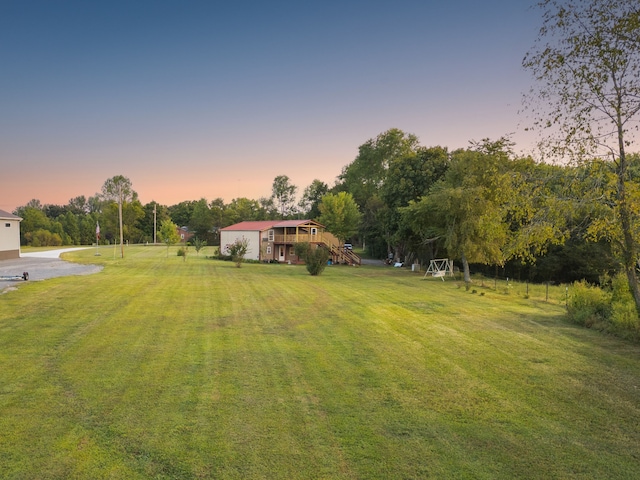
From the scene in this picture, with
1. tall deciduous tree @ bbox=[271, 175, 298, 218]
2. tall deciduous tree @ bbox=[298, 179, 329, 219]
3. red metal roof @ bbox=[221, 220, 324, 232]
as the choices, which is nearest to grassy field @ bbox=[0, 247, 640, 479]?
red metal roof @ bbox=[221, 220, 324, 232]

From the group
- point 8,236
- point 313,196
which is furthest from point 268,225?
point 313,196

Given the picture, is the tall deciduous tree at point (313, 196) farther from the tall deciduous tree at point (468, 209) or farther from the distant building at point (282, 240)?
the tall deciduous tree at point (468, 209)

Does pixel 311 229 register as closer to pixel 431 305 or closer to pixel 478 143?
A: pixel 478 143

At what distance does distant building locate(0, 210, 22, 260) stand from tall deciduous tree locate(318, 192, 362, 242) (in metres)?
33.7

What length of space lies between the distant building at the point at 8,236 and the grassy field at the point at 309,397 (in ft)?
91.6

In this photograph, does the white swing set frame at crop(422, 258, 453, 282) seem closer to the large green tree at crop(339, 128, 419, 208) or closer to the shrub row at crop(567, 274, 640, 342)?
the shrub row at crop(567, 274, 640, 342)

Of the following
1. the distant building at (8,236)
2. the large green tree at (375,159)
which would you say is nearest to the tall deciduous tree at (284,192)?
the large green tree at (375,159)

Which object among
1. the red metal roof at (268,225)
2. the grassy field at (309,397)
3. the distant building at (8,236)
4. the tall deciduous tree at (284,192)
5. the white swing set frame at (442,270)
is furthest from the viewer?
the tall deciduous tree at (284,192)

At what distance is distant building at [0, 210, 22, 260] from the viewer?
32.8 meters

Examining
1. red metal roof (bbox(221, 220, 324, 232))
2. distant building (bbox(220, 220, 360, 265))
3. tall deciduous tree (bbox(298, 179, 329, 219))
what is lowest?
distant building (bbox(220, 220, 360, 265))

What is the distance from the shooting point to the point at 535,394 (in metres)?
6.20

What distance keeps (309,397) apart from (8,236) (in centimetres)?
3926

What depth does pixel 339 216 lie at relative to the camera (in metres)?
51.8

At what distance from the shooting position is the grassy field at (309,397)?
4148 mm
